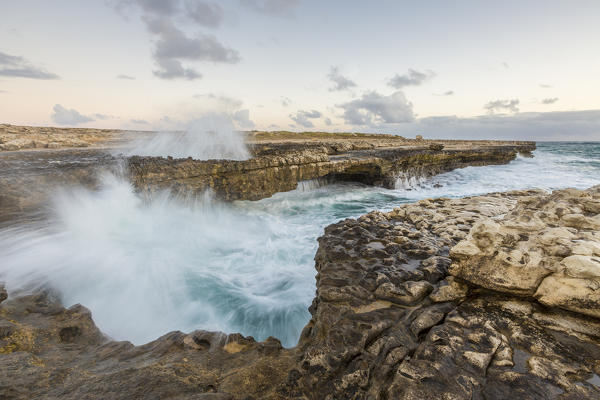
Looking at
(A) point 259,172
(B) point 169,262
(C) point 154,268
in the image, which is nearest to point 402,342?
(C) point 154,268

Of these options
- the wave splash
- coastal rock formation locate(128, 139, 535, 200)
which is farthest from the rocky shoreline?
coastal rock formation locate(128, 139, 535, 200)

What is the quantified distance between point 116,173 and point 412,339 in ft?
27.4

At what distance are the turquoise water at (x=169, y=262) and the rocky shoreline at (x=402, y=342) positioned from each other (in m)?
1.04

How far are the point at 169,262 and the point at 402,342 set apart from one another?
491 centimetres

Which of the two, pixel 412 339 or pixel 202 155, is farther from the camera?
pixel 202 155

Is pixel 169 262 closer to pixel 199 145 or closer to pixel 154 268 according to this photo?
pixel 154 268

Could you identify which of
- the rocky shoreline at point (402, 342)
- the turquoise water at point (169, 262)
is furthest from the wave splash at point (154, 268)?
the rocky shoreline at point (402, 342)

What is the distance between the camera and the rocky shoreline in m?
1.60

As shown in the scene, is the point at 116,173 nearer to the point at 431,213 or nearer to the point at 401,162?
the point at 431,213

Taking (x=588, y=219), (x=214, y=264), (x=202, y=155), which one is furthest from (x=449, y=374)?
(x=202, y=155)

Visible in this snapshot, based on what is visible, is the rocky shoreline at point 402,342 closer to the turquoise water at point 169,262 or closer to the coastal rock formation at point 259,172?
the turquoise water at point 169,262

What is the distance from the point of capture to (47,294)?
329 centimetres

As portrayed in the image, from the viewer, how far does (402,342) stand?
1916 millimetres

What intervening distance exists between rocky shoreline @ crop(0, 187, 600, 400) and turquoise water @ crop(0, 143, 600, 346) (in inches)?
40.8
